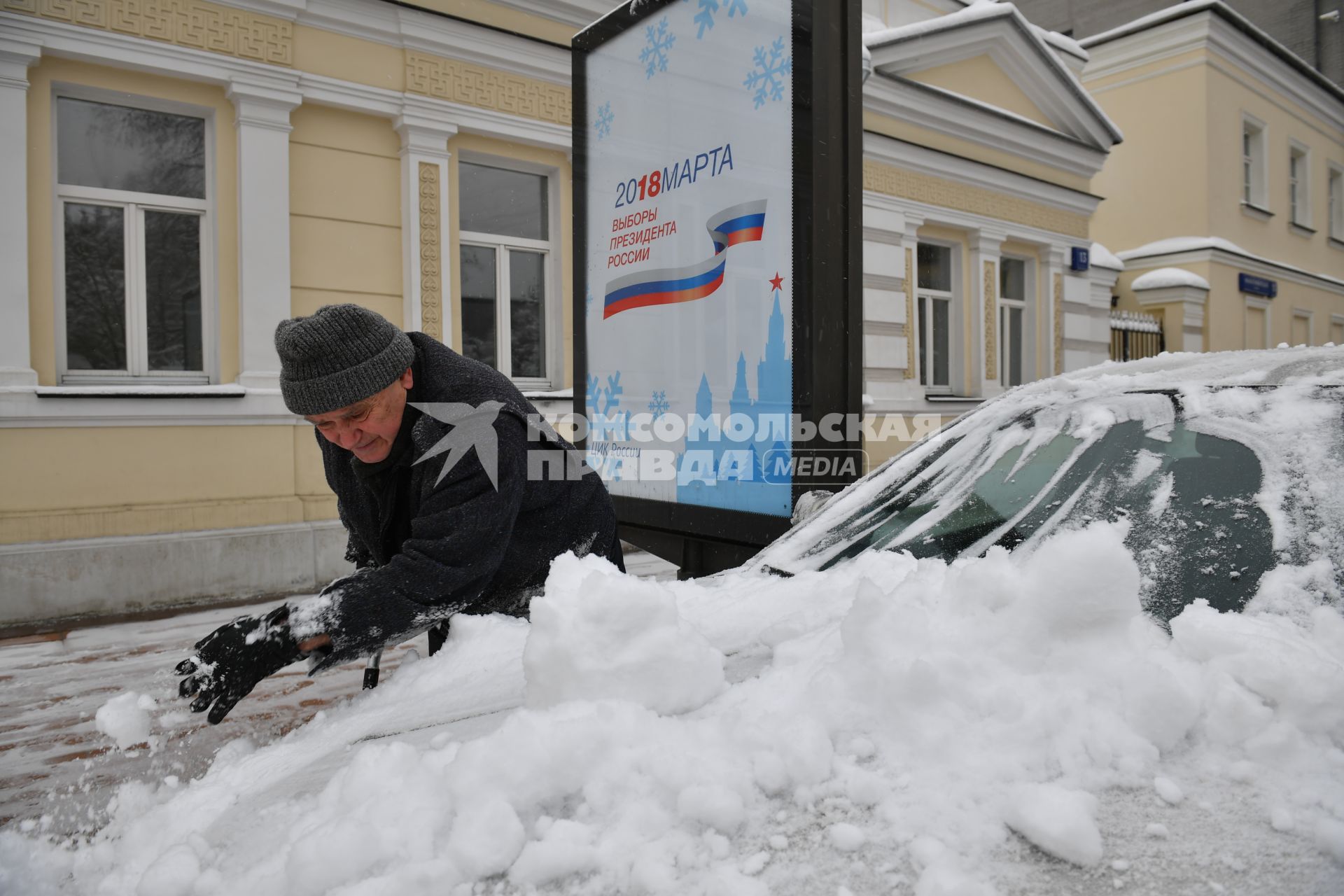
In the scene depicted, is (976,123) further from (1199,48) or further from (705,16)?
(705,16)

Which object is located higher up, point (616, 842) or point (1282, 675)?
point (1282, 675)

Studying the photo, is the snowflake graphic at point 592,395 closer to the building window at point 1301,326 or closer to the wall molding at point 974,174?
the wall molding at point 974,174

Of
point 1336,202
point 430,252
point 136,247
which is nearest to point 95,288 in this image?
point 136,247

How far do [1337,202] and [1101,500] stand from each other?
20.1 metres

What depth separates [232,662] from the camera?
5.34 ft

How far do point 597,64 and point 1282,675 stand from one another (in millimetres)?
3680

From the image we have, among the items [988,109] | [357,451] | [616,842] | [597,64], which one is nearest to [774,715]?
[616,842]

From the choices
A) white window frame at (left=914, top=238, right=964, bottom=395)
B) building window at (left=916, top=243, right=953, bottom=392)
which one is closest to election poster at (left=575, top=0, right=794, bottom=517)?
white window frame at (left=914, top=238, right=964, bottom=395)

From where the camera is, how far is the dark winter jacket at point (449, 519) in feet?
5.59

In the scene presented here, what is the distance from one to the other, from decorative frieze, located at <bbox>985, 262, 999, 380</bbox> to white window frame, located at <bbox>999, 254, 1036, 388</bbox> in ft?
1.43

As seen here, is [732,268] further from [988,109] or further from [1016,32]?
[1016,32]

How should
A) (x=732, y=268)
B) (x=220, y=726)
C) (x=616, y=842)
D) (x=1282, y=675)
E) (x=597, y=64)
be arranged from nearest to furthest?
(x=616, y=842) < (x=1282, y=675) < (x=220, y=726) < (x=732, y=268) < (x=597, y=64)

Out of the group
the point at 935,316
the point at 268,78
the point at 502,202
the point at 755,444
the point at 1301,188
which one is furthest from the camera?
the point at 1301,188

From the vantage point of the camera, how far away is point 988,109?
363 inches
